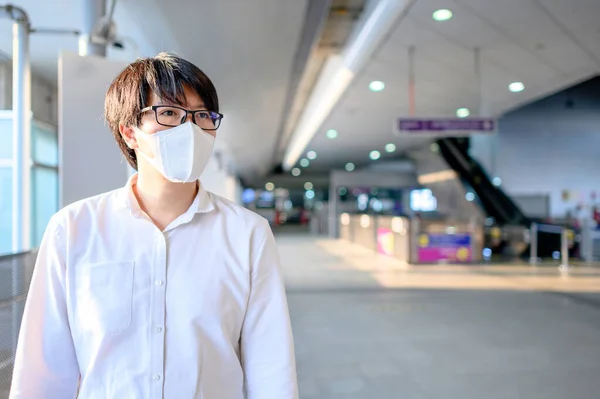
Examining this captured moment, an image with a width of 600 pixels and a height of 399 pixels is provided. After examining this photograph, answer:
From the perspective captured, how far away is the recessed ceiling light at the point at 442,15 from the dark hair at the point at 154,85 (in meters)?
5.61

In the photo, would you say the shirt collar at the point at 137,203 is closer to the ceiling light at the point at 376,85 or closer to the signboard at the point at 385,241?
the ceiling light at the point at 376,85

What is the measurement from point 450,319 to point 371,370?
2067mm

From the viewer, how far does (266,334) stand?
1267 millimetres

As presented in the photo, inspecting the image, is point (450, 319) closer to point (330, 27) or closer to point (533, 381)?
point (533, 381)

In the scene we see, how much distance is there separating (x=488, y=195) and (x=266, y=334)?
1417cm

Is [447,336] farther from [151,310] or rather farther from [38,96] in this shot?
[38,96]

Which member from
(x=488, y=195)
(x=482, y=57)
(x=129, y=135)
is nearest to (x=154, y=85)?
(x=129, y=135)

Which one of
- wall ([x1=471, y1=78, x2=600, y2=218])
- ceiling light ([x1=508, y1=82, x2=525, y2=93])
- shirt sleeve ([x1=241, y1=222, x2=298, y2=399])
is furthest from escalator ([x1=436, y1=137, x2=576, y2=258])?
shirt sleeve ([x1=241, y1=222, x2=298, y2=399])

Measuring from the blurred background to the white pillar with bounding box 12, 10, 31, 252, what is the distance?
1 cm

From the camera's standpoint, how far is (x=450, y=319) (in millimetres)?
5531

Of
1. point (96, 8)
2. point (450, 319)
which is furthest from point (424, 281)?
point (96, 8)

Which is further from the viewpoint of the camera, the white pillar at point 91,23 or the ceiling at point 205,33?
the ceiling at point 205,33

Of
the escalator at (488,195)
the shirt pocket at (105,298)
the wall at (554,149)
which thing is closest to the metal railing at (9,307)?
the shirt pocket at (105,298)

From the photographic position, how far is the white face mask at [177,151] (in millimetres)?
1218
